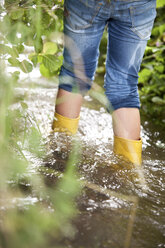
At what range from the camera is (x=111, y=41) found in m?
1.65

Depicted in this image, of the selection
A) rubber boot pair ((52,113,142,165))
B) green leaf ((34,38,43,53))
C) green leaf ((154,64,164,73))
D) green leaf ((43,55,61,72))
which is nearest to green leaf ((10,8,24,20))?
green leaf ((34,38,43,53))

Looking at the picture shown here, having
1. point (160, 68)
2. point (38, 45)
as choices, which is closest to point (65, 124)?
point (38, 45)

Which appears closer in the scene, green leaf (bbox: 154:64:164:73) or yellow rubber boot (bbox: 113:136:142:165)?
yellow rubber boot (bbox: 113:136:142:165)

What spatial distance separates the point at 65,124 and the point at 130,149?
0.40 meters

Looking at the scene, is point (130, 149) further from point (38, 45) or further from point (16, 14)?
point (16, 14)

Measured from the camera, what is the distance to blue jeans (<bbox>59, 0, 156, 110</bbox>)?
59.6 inches

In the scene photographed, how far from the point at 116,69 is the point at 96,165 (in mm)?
505

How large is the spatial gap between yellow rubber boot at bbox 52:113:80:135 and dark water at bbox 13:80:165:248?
2.1 inches

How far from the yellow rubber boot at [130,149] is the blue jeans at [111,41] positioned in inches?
7.3

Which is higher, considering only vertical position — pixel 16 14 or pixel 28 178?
pixel 16 14

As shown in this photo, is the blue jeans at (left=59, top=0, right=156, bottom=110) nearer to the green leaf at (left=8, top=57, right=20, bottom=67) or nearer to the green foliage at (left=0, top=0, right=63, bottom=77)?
the green foliage at (left=0, top=0, right=63, bottom=77)

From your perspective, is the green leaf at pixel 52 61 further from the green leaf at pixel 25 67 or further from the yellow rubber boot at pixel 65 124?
the yellow rubber boot at pixel 65 124

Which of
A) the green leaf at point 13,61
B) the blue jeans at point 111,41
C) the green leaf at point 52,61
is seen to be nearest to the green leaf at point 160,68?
the blue jeans at point 111,41

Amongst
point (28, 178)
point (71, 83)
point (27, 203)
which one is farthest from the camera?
point (71, 83)
